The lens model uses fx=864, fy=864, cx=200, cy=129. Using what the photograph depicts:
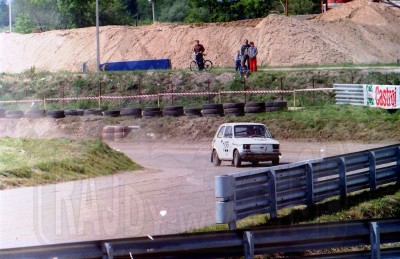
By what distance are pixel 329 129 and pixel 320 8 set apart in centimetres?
4902

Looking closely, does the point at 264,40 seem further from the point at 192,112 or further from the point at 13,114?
the point at 13,114

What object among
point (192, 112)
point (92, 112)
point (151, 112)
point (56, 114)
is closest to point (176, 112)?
point (192, 112)

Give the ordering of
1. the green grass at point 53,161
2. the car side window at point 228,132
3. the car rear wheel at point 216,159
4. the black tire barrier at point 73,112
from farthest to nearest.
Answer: the black tire barrier at point 73,112, the car rear wheel at point 216,159, the car side window at point 228,132, the green grass at point 53,161

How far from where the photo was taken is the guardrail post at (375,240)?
1071 centimetres

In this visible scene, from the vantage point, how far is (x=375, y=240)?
1073 centimetres

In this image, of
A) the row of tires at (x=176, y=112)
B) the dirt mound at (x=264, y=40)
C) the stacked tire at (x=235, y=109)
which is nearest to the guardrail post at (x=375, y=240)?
the row of tires at (x=176, y=112)

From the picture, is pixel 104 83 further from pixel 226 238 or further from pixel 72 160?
pixel 226 238

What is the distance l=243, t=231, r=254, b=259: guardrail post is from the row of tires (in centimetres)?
2366

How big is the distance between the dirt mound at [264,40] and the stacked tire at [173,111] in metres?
22.1

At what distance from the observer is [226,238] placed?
9.77 meters

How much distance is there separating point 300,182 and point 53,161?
27.7 ft

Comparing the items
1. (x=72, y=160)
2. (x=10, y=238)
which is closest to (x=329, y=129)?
(x=72, y=160)

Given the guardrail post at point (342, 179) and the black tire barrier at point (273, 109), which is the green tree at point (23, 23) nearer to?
the black tire barrier at point (273, 109)

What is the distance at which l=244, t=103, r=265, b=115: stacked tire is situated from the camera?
1319 inches
